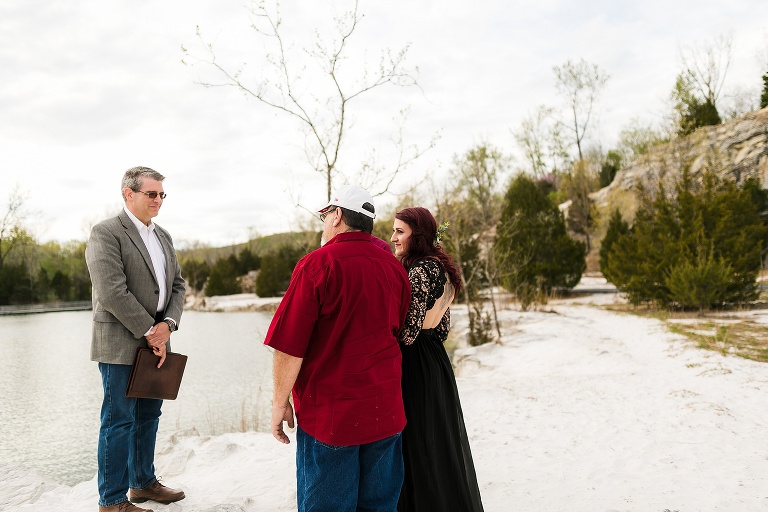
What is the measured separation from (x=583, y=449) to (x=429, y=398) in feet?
7.80

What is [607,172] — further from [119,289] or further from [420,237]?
[119,289]

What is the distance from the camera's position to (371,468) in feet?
6.66

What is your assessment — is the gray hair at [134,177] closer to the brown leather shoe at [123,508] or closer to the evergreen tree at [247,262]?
the brown leather shoe at [123,508]

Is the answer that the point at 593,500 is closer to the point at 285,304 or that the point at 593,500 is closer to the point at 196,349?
the point at 285,304

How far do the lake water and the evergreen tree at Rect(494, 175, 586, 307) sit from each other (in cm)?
858

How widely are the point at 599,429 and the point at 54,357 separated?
10441mm

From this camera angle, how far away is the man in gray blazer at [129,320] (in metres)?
2.62

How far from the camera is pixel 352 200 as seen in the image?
2.03m

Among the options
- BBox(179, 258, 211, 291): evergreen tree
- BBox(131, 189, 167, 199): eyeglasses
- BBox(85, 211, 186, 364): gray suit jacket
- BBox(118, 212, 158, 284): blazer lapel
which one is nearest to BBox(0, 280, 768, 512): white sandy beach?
BBox(85, 211, 186, 364): gray suit jacket

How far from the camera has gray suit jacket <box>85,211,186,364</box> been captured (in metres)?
2.62

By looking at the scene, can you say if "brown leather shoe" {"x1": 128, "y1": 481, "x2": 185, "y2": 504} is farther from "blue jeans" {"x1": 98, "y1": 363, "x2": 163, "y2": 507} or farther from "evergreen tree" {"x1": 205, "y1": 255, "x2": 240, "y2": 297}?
"evergreen tree" {"x1": 205, "y1": 255, "x2": 240, "y2": 297}

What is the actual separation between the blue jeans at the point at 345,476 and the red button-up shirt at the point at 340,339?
0.07 meters

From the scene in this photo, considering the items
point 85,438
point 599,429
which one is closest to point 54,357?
point 85,438

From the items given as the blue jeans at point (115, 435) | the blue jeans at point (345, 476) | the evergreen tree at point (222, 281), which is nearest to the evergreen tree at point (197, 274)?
the evergreen tree at point (222, 281)
